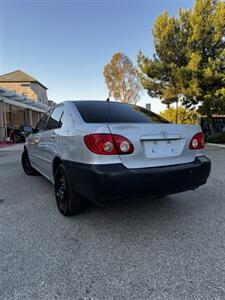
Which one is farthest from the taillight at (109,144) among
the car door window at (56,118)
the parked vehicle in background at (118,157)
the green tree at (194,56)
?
the green tree at (194,56)

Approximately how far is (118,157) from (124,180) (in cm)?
23

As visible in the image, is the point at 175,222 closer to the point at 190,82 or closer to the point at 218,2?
the point at 190,82

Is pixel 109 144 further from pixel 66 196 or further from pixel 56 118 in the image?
pixel 56 118

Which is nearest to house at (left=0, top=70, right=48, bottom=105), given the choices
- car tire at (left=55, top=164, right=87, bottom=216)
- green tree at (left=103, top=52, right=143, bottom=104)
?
green tree at (left=103, top=52, right=143, bottom=104)

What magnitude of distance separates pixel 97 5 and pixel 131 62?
19.0 m

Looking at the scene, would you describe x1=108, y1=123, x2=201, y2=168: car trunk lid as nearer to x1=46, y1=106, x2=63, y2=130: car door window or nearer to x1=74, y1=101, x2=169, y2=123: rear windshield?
x1=74, y1=101, x2=169, y2=123: rear windshield

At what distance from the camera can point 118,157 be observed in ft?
6.64

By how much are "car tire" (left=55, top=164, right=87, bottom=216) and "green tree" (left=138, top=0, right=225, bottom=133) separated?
38.0 feet

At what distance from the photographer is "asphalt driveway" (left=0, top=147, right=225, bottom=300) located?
1.54 m

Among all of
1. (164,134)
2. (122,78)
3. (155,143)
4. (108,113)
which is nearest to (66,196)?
(108,113)

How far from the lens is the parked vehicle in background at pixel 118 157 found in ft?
6.54

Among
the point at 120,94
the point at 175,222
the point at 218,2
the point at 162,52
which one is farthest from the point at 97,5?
the point at 120,94

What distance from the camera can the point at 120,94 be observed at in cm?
2834

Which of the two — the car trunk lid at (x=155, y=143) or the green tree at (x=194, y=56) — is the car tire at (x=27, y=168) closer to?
the car trunk lid at (x=155, y=143)
